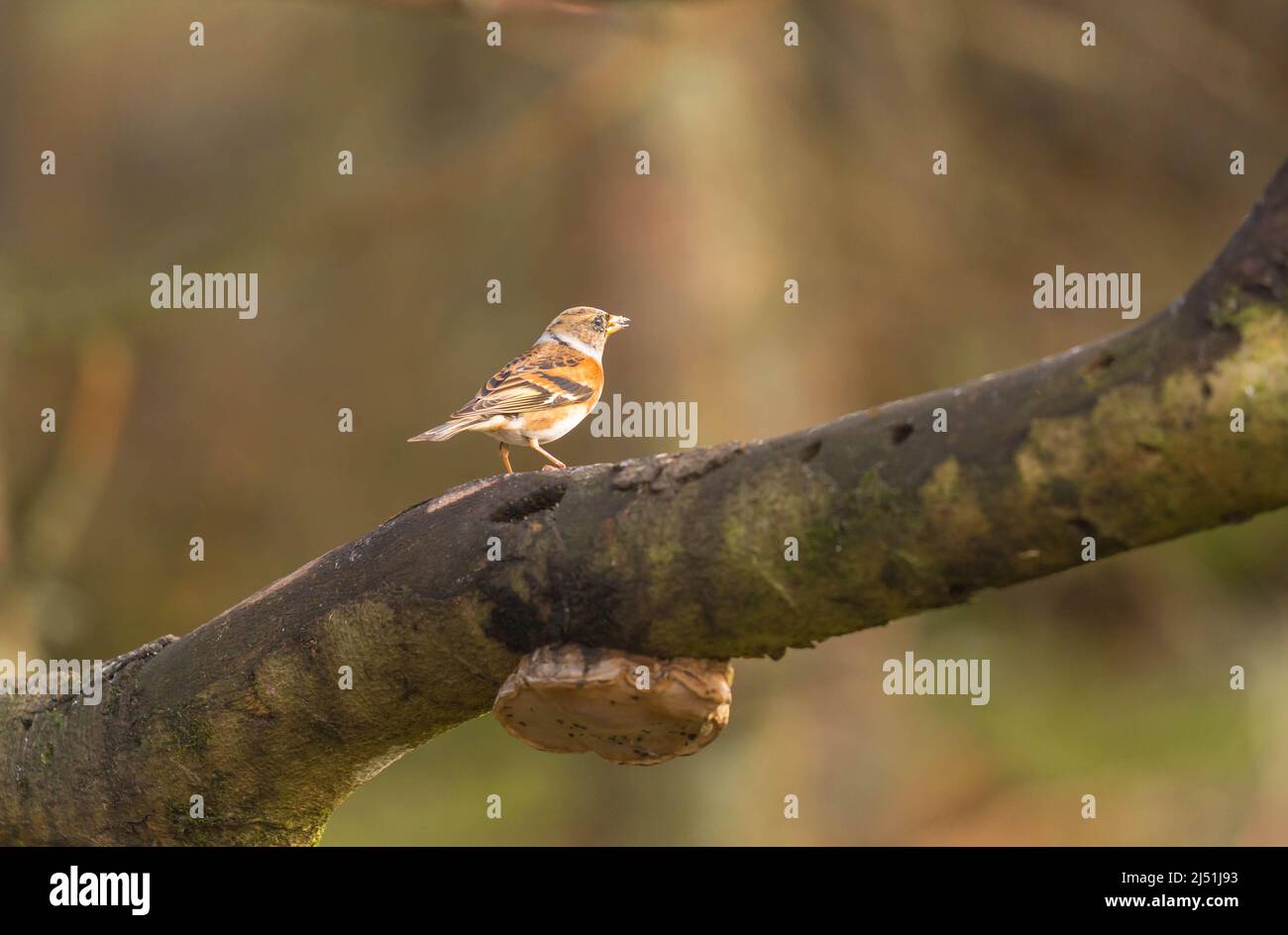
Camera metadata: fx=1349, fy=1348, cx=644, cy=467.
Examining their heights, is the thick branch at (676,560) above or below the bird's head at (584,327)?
below

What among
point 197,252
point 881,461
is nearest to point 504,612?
point 881,461

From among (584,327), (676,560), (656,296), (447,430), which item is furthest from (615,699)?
(656,296)

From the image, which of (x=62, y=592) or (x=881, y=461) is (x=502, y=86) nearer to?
(x=62, y=592)

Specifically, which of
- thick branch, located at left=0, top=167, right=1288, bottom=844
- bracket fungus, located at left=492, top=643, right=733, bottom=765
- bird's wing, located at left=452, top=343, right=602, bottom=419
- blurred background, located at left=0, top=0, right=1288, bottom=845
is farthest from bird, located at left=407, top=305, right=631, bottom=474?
blurred background, located at left=0, top=0, right=1288, bottom=845

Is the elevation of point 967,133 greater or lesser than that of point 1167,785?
greater

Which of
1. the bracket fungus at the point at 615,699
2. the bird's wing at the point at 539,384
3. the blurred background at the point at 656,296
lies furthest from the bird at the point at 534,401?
the blurred background at the point at 656,296

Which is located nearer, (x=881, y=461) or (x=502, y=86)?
(x=881, y=461)

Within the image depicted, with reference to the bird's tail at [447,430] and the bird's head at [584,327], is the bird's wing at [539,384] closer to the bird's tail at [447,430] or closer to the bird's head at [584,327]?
the bird's tail at [447,430]

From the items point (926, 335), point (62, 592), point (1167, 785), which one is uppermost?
point (926, 335)
